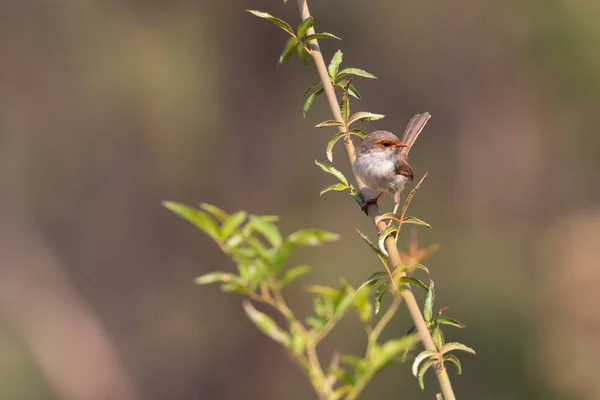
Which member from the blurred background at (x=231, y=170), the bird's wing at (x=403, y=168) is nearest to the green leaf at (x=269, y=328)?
the bird's wing at (x=403, y=168)

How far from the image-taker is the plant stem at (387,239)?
0.82m

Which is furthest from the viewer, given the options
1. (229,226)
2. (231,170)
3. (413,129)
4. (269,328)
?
(231,170)

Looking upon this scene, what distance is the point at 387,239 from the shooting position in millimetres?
936

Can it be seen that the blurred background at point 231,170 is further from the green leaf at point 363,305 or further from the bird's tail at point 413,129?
the green leaf at point 363,305

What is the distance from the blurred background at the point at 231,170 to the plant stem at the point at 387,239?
11008 mm

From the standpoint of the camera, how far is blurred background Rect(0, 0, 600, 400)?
1290 centimetres

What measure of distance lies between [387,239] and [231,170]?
14.3 meters

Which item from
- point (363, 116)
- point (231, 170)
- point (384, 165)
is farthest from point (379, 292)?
point (231, 170)

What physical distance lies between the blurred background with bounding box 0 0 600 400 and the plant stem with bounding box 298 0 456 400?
1101cm

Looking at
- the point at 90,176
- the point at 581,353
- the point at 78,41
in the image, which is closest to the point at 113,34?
the point at 78,41

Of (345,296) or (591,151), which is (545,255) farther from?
(345,296)

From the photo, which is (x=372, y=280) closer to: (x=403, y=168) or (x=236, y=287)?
(x=236, y=287)

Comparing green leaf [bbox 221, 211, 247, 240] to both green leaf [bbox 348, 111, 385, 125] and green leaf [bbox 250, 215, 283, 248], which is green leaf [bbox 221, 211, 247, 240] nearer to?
green leaf [bbox 250, 215, 283, 248]

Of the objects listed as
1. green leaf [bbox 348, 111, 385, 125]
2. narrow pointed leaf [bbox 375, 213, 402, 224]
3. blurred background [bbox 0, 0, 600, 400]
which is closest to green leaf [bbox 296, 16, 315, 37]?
green leaf [bbox 348, 111, 385, 125]
